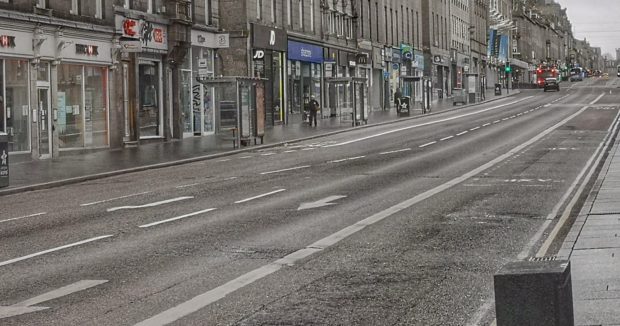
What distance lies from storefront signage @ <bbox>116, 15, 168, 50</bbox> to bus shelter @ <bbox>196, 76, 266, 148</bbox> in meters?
3.04

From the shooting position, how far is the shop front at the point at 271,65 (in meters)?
50.5

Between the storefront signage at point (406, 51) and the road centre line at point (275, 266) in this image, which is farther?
the storefront signage at point (406, 51)

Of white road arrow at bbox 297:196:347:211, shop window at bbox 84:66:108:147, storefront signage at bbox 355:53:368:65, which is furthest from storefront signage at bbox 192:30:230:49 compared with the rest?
white road arrow at bbox 297:196:347:211

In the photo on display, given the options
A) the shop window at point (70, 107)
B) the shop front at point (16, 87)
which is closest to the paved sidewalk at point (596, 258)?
the shop front at point (16, 87)

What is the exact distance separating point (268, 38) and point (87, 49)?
1946 cm

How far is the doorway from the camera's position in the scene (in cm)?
3058

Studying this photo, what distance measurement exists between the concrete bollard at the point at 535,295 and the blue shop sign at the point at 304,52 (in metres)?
51.1

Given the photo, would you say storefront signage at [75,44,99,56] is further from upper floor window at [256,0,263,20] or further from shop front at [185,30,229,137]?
upper floor window at [256,0,263,20]

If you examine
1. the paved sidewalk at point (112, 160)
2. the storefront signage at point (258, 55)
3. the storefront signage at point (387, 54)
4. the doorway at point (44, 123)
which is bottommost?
the paved sidewalk at point (112, 160)

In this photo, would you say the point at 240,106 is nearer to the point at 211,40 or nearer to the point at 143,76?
the point at 143,76

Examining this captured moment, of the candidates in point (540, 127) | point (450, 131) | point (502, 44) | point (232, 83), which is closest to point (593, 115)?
point (540, 127)

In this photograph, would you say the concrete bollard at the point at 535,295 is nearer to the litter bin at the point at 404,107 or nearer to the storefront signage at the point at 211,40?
the storefront signage at the point at 211,40

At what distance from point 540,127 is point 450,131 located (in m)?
4.55

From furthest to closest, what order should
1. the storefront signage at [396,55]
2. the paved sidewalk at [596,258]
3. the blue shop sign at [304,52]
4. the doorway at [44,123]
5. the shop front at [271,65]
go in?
the storefront signage at [396,55], the blue shop sign at [304,52], the shop front at [271,65], the doorway at [44,123], the paved sidewalk at [596,258]
